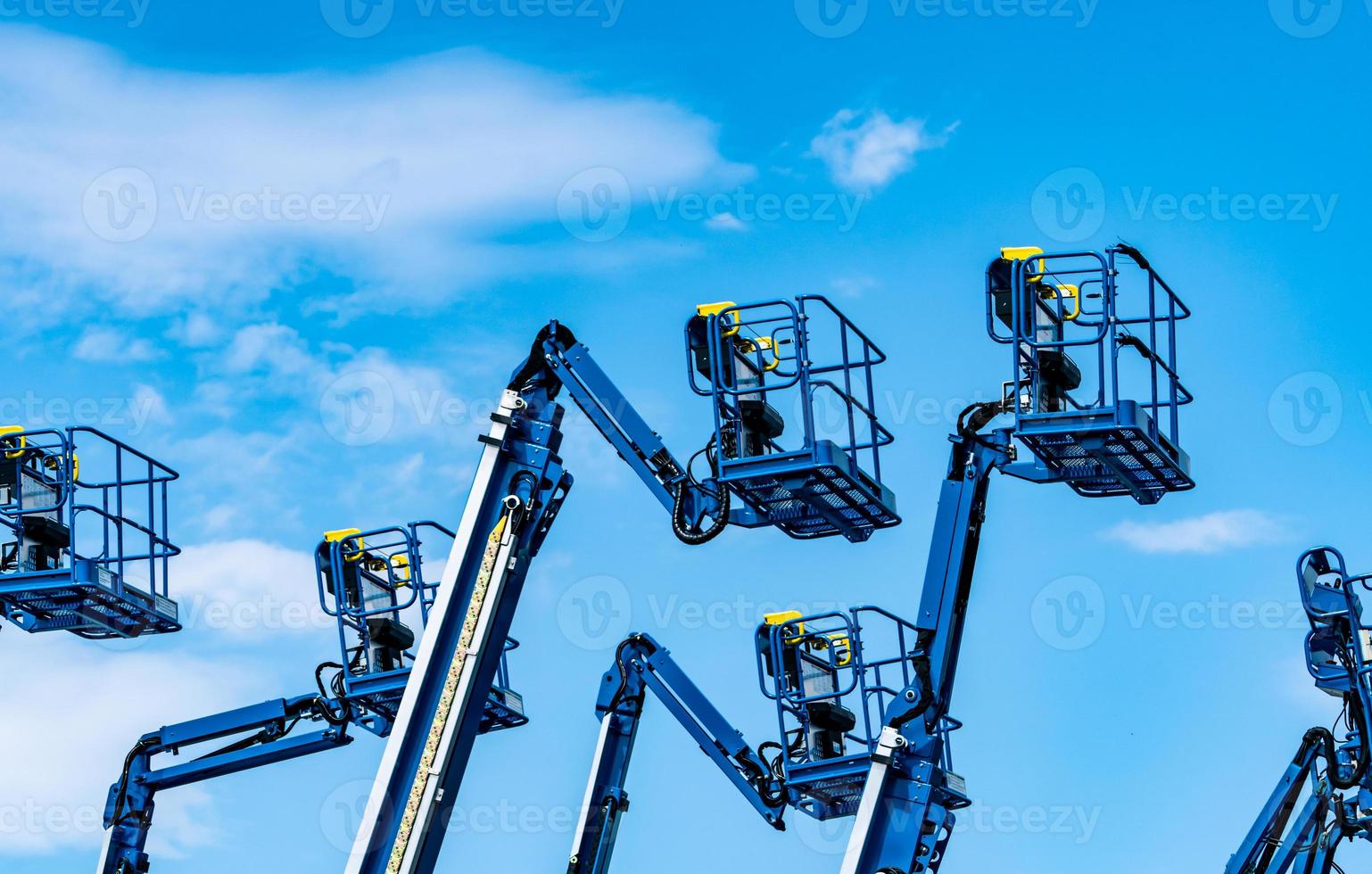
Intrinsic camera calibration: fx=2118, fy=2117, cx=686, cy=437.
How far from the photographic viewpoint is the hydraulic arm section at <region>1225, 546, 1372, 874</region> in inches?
694

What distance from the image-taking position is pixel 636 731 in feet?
62.4

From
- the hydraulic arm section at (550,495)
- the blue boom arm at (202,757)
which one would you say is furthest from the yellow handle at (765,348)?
the blue boom arm at (202,757)

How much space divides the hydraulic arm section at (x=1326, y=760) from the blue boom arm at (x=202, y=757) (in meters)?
8.53

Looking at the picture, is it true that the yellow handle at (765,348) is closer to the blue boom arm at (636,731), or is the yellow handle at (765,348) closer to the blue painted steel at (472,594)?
the blue painted steel at (472,594)

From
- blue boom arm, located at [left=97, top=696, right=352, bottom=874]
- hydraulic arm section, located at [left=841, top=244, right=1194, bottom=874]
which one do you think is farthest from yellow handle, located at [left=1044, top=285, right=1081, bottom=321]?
blue boom arm, located at [left=97, top=696, right=352, bottom=874]

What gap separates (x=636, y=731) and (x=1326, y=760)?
6.06 metres

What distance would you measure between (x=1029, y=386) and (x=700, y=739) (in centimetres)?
567

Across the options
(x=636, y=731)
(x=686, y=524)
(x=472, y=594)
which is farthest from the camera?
(x=636, y=731)

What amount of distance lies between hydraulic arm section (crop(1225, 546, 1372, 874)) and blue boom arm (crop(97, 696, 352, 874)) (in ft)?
28.0

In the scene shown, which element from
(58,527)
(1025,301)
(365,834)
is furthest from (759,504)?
(58,527)

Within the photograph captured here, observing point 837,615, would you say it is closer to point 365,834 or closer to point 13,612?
point 365,834

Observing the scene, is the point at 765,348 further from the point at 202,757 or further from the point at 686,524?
the point at 202,757

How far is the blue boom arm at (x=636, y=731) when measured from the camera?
18.6 meters

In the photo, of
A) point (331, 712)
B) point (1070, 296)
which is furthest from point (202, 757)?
point (1070, 296)
